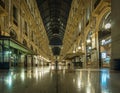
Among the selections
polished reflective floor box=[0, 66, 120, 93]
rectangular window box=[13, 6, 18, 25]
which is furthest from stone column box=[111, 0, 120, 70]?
rectangular window box=[13, 6, 18, 25]

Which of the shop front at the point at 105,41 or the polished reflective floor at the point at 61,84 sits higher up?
the shop front at the point at 105,41

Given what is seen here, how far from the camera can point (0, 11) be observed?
70.4ft

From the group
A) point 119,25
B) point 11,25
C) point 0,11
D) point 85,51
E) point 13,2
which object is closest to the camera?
point 119,25

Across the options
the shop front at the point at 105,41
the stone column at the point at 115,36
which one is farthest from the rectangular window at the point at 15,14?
the stone column at the point at 115,36

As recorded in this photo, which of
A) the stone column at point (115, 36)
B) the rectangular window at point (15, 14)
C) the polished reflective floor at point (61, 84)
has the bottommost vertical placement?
the polished reflective floor at point (61, 84)

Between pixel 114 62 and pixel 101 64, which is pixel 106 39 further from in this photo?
pixel 114 62

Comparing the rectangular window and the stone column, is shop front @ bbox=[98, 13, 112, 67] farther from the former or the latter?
the rectangular window

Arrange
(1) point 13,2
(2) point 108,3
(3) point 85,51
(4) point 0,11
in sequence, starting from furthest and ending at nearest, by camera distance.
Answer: (3) point 85,51, (1) point 13,2, (4) point 0,11, (2) point 108,3

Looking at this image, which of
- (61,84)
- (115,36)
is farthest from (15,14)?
(61,84)

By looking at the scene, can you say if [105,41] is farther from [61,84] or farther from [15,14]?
[61,84]

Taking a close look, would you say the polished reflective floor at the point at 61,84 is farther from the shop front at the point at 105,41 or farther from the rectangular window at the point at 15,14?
the rectangular window at the point at 15,14

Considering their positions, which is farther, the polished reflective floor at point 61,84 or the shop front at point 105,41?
Answer: the shop front at point 105,41

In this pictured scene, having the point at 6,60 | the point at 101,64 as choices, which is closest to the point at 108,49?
the point at 101,64

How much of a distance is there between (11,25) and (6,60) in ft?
19.9
